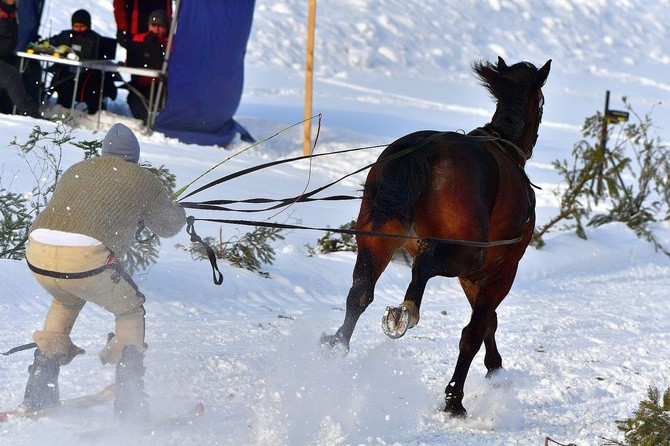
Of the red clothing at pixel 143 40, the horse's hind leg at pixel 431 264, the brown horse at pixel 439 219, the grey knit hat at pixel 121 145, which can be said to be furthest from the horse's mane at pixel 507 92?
the red clothing at pixel 143 40

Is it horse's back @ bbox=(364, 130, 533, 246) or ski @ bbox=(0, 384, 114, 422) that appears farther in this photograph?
horse's back @ bbox=(364, 130, 533, 246)

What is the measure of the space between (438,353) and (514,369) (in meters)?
0.47

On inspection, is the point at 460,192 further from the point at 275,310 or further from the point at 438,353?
the point at 275,310

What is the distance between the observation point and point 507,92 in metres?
5.56

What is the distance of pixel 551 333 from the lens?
707 centimetres

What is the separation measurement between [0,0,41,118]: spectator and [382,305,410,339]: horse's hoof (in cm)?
873

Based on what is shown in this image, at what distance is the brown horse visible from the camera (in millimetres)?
4719

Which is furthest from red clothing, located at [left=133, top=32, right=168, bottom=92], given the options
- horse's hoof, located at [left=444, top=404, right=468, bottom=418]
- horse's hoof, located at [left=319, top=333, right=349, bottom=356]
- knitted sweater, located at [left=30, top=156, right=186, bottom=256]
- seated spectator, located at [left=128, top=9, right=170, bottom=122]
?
knitted sweater, located at [left=30, top=156, right=186, bottom=256]

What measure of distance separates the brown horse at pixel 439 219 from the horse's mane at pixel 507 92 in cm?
33

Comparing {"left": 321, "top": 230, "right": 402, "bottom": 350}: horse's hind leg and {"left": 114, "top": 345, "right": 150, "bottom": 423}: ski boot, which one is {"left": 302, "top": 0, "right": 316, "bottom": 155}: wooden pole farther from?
{"left": 114, "top": 345, "right": 150, "bottom": 423}: ski boot

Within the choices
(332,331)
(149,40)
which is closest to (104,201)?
(332,331)

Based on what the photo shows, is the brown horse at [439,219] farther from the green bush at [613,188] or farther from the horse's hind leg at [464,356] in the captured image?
the green bush at [613,188]

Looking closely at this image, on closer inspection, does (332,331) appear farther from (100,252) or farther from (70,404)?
(100,252)

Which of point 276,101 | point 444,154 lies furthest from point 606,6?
point 444,154
